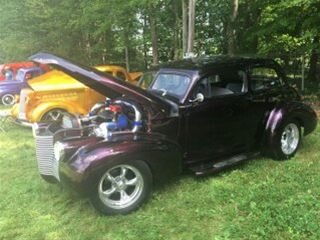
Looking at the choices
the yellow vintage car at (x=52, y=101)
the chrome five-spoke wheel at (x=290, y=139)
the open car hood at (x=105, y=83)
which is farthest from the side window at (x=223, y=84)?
the yellow vintage car at (x=52, y=101)

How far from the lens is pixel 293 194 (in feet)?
16.3

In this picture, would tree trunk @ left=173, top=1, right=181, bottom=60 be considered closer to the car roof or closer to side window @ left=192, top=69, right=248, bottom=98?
the car roof

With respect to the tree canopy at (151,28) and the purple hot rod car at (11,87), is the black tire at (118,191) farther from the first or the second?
the purple hot rod car at (11,87)

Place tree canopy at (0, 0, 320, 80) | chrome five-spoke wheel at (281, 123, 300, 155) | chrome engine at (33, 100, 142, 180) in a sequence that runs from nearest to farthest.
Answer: chrome engine at (33, 100, 142, 180) → chrome five-spoke wheel at (281, 123, 300, 155) → tree canopy at (0, 0, 320, 80)

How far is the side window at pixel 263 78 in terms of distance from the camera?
6.10m

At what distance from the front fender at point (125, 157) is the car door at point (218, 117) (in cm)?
45

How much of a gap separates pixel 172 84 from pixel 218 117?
823 mm

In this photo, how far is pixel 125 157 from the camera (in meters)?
4.63

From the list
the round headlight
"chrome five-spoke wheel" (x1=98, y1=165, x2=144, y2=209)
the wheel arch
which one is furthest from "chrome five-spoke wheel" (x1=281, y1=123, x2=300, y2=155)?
the wheel arch

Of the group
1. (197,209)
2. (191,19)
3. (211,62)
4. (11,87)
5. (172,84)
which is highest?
(191,19)

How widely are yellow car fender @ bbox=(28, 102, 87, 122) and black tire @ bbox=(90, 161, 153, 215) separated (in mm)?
4761

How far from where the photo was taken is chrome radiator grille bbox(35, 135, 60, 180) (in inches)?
202

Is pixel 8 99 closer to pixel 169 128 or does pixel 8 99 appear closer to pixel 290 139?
pixel 169 128

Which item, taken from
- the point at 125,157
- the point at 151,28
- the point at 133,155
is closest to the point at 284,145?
the point at 133,155
